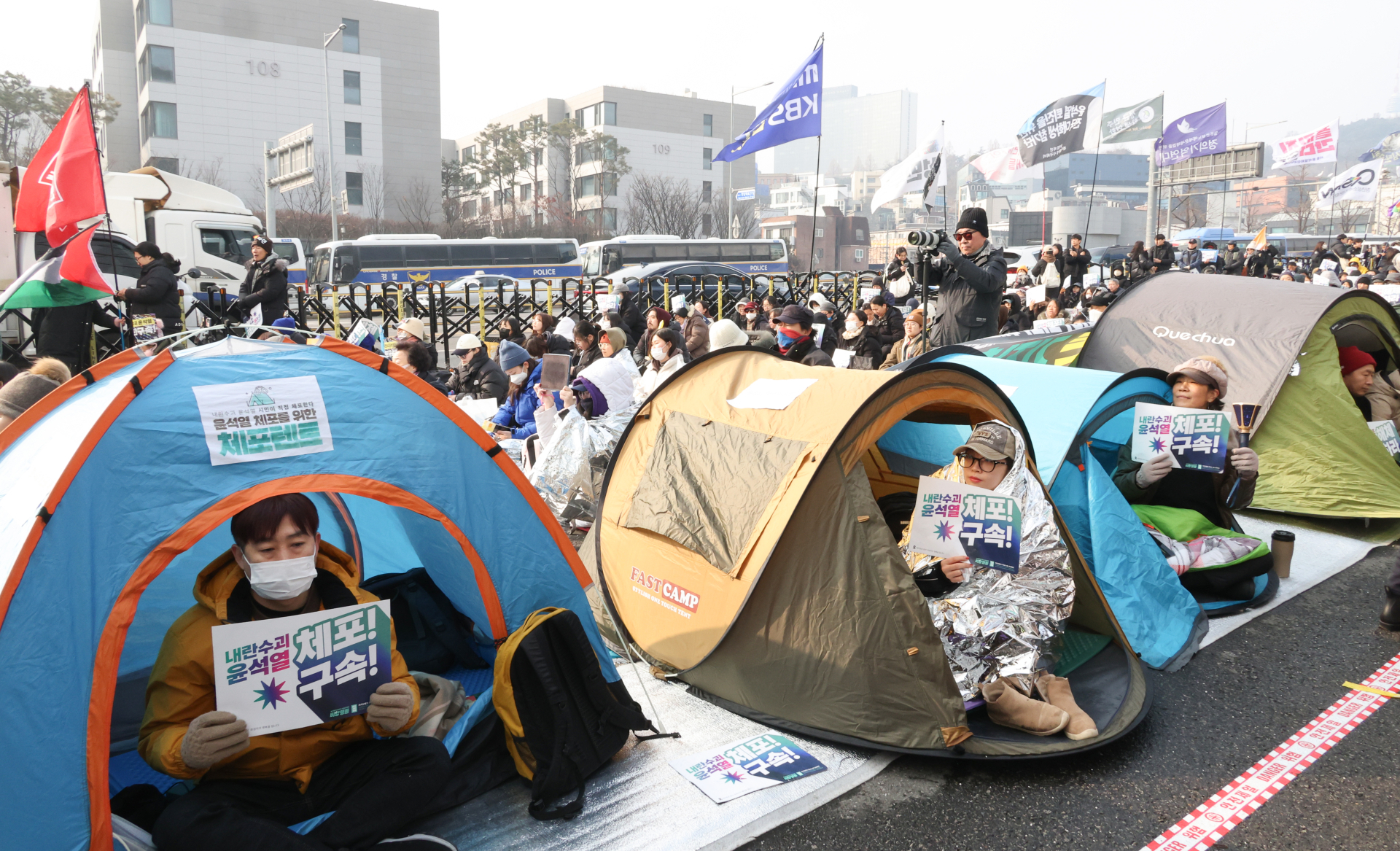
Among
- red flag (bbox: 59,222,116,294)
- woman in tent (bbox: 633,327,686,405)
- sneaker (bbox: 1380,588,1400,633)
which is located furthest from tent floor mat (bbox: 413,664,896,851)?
red flag (bbox: 59,222,116,294)

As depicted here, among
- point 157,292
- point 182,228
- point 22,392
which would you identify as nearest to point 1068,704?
point 22,392

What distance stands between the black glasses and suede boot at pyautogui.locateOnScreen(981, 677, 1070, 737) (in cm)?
82

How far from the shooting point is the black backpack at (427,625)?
12.4ft

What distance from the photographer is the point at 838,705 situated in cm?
325

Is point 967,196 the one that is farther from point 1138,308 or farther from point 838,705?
point 838,705

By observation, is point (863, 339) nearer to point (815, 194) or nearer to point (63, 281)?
point (815, 194)

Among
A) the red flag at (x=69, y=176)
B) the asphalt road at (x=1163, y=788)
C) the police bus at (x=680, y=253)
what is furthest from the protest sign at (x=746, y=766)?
the police bus at (x=680, y=253)

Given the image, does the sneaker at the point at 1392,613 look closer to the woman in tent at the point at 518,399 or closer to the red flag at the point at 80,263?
the woman in tent at the point at 518,399

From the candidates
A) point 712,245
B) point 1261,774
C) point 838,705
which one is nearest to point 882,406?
point 838,705

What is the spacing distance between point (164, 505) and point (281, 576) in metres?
0.39

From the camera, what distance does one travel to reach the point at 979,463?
11.8 feet

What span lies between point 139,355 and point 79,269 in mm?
3590

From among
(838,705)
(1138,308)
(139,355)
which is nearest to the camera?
(139,355)

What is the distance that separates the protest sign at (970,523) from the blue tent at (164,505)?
4.32 feet
